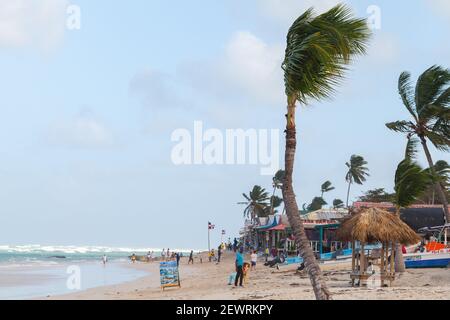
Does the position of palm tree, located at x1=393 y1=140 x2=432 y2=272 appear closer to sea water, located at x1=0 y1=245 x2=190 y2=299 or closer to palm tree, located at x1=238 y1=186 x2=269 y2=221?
sea water, located at x1=0 y1=245 x2=190 y2=299

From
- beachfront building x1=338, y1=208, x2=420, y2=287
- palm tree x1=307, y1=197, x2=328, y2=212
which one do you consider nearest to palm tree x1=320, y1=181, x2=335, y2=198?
palm tree x1=307, y1=197, x2=328, y2=212

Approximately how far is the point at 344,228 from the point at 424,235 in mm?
23689

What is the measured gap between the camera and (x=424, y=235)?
42.0 meters

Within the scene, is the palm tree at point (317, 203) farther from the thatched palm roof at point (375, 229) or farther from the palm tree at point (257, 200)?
the thatched palm roof at point (375, 229)

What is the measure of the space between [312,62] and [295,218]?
129 inches

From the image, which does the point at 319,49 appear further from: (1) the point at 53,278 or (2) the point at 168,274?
(1) the point at 53,278

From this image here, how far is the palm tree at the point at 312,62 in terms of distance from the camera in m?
12.3

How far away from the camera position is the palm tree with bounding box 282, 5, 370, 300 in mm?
12289

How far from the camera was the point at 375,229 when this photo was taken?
781 inches

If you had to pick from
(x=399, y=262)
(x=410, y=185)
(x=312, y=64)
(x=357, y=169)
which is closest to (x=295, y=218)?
(x=312, y=64)

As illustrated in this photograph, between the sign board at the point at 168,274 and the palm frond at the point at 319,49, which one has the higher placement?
the palm frond at the point at 319,49

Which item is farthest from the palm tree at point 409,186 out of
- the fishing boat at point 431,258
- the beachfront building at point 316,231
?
the beachfront building at point 316,231
